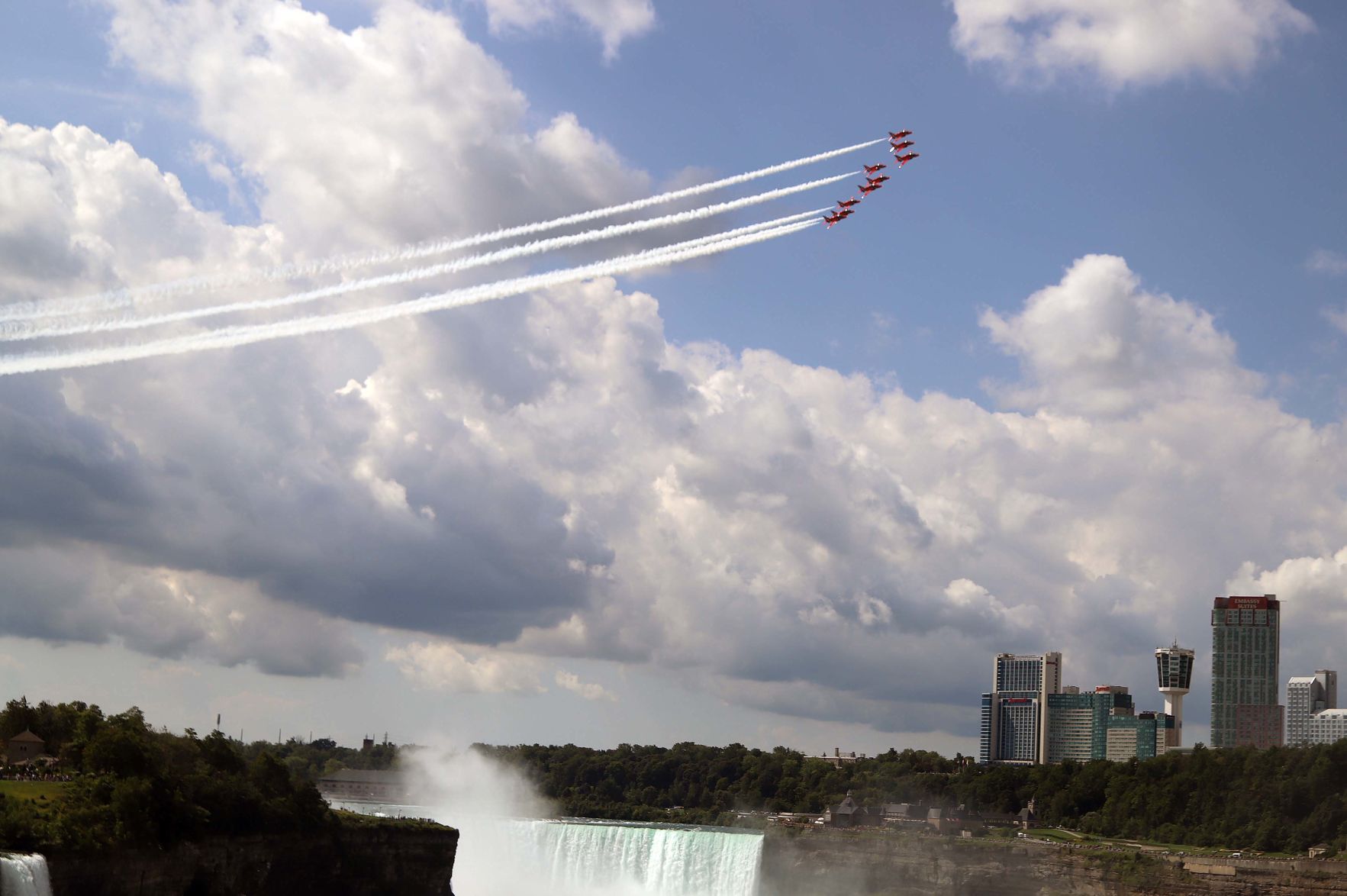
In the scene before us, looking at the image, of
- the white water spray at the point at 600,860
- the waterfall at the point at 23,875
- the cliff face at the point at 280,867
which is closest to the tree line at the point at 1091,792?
the white water spray at the point at 600,860

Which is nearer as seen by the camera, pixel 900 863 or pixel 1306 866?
pixel 1306 866

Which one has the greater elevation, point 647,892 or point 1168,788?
point 1168,788

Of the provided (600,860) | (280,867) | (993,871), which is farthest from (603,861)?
(280,867)

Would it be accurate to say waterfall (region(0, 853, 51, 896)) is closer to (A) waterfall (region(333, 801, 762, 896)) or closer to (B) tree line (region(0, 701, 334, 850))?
(B) tree line (region(0, 701, 334, 850))

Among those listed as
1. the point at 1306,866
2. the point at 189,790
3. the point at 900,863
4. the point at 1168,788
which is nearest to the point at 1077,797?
the point at 1168,788

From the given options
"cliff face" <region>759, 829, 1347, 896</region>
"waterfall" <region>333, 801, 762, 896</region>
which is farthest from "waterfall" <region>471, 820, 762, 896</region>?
"cliff face" <region>759, 829, 1347, 896</region>

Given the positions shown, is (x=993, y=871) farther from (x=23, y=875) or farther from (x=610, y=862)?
(x=23, y=875)

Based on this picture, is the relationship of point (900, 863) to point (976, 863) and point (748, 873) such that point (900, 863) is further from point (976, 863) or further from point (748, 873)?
point (748, 873)
